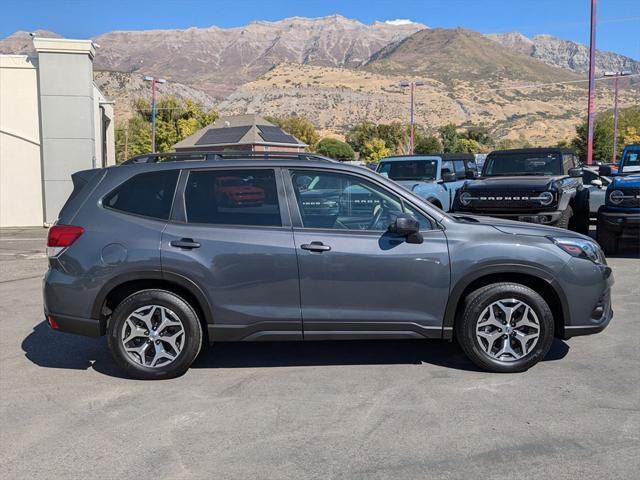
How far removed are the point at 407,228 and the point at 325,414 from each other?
1.58 m

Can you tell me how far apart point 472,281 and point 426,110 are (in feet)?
339

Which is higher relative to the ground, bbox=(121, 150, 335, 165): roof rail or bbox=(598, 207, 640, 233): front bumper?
bbox=(121, 150, 335, 165): roof rail

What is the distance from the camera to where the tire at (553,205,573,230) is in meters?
11.1

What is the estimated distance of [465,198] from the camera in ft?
38.5

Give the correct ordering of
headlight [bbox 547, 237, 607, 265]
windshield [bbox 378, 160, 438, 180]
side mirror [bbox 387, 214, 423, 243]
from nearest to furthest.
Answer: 1. side mirror [bbox 387, 214, 423, 243]
2. headlight [bbox 547, 237, 607, 265]
3. windshield [bbox 378, 160, 438, 180]

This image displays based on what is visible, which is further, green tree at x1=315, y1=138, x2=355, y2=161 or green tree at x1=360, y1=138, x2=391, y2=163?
green tree at x1=315, y1=138, x2=355, y2=161

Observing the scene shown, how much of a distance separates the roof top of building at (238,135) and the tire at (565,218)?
127ft

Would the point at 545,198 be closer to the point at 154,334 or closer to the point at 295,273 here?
the point at 295,273

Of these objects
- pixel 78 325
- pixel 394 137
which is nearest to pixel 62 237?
pixel 78 325

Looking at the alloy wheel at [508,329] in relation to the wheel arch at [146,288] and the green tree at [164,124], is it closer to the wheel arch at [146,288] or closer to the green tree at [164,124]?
the wheel arch at [146,288]

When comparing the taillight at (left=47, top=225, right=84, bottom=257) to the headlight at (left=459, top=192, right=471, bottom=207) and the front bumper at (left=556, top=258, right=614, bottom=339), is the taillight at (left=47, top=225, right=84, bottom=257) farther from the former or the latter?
the headlight at (left=459, top=192, right=471, bottom=207)

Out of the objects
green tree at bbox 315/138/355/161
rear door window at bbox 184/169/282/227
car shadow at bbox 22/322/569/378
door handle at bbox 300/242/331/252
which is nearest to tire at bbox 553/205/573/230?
car shadow at bbox 22/322/569/378

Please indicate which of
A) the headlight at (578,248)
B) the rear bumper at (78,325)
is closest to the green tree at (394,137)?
the headlight at (578,248)

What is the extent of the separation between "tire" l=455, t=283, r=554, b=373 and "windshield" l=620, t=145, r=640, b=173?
9.68 metres
